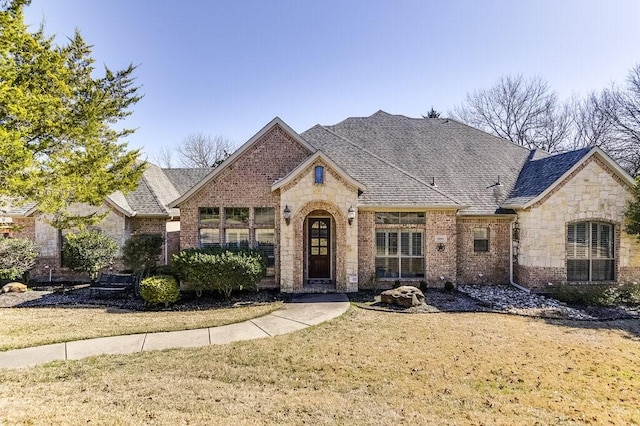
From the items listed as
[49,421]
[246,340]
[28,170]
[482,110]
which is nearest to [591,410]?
[246,340]

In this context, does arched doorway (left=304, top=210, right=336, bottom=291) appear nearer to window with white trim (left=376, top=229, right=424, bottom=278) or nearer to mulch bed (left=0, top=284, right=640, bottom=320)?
mulch bed (left=0, top=284, right=640, bottom=320)

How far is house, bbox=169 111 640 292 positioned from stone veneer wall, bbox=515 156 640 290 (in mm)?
38

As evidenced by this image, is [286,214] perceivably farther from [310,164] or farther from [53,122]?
[53,122]

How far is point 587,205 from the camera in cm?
1305

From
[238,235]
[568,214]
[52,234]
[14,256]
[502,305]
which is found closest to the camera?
[502,305]

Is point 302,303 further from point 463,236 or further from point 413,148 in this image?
point 413,148

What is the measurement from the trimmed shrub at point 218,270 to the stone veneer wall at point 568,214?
1043cm

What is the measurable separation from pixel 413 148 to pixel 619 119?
19.4 meters

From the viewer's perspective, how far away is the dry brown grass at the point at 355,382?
4.95 meters

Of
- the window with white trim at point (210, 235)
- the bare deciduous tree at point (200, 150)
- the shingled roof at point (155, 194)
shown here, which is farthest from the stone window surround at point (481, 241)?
the bare deciduous tree at point (200, 150)

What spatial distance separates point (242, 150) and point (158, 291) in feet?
19.2

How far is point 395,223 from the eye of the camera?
13430 mm

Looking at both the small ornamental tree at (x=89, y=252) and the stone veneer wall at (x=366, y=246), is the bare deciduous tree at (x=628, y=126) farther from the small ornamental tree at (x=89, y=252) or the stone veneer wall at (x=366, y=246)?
the small ornamental tree at (x=89, y=252)

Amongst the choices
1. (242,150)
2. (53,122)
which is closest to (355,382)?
(242,150)
